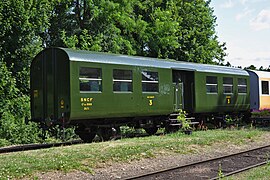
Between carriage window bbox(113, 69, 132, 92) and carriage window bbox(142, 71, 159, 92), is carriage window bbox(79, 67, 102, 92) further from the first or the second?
carriage window bbox(142, 71, 159, 92)

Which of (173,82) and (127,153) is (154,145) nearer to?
(127,153)

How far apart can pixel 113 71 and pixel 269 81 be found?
45.3 ft

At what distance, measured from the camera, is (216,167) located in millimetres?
10352

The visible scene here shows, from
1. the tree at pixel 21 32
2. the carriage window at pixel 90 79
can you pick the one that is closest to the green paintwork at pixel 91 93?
the carriage window at pixel 90 79

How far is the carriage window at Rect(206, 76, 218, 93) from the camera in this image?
18.5 m

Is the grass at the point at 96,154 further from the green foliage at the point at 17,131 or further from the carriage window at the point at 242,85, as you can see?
the carriage window at the point at 242,85

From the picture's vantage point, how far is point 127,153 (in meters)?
11.0

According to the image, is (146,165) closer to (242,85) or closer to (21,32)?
(21,32)

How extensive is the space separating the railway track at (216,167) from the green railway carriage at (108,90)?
13.5 ft

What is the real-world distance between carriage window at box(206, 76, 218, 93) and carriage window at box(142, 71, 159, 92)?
359cm

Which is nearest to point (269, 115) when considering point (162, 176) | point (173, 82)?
point (173, 82)

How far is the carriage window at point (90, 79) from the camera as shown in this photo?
42.6 feet

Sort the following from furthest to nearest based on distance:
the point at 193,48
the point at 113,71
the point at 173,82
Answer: the point at 193,48 → the point at 173,82 → the point at 113,71

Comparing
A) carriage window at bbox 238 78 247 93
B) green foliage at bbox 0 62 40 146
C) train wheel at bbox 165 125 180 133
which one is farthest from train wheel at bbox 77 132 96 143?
carriage window at bbox 238 78 247 93
